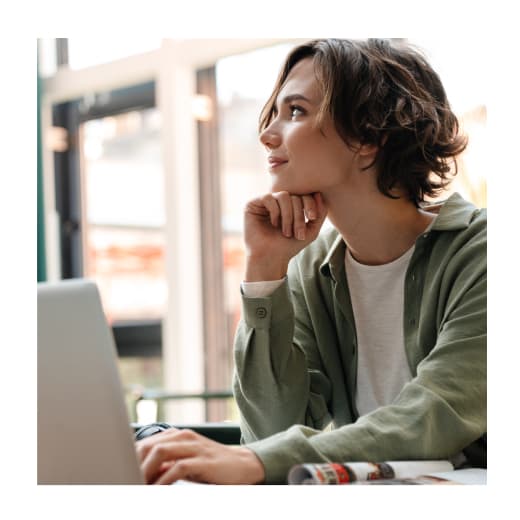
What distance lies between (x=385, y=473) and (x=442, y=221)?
0.51 metres

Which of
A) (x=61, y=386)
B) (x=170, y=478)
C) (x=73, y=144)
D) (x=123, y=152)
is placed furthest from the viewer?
(x=73, y=144)

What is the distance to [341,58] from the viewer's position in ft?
4.56

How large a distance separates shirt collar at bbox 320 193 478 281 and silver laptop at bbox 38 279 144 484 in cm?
71

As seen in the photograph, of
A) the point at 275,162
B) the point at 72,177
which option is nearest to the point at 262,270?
the point at 275,162

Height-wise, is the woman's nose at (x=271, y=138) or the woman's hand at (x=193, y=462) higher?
the woman's nose at (x=271, y=138)

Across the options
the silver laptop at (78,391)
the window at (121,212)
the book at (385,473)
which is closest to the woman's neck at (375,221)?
the book at (385,473)

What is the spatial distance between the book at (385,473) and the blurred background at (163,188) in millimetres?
2257

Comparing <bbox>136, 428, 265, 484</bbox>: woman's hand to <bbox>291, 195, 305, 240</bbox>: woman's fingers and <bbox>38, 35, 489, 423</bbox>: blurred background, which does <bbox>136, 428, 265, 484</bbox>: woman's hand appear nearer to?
<bbox>291, 195, 305, 240</bbox>: woman's fingers

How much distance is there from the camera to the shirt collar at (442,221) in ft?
4.23

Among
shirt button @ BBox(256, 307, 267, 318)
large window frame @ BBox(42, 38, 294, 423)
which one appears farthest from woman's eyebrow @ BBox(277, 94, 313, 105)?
large window frame @ BBox(42, 38, 294, 423)

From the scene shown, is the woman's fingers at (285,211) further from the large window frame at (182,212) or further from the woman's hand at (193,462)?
the large window frame at (182,212)
